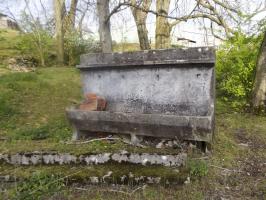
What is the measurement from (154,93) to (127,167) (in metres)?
1.56

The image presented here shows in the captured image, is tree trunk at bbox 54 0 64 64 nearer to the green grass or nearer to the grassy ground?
the green grass

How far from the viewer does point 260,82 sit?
6.75 m

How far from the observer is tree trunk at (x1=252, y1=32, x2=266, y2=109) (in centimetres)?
671

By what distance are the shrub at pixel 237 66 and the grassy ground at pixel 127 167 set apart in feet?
1.98

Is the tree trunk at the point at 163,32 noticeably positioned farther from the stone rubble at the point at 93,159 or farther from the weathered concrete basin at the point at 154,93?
the stone rubble at the point at 93,159

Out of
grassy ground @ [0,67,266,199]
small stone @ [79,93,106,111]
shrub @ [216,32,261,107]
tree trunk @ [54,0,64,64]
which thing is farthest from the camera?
tree trunk @ [54,0,64,64]

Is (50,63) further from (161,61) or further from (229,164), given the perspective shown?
(229,164)

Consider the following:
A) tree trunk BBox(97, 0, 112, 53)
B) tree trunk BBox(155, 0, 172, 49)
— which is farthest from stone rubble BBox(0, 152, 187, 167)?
tree trunk BBox(155, 0, 172, 49)

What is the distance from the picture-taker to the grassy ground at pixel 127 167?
3273mm

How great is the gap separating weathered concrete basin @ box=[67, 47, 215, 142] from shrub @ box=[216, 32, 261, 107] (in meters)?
3.22

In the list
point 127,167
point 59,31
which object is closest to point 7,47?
point 59,31

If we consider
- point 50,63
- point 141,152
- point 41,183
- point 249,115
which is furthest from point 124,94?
point 50,63

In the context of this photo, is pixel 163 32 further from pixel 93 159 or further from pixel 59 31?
pixel 93 159

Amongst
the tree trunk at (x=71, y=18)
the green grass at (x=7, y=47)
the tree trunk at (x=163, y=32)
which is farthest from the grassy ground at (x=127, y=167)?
the tree trunk at (x=71, y=18)
